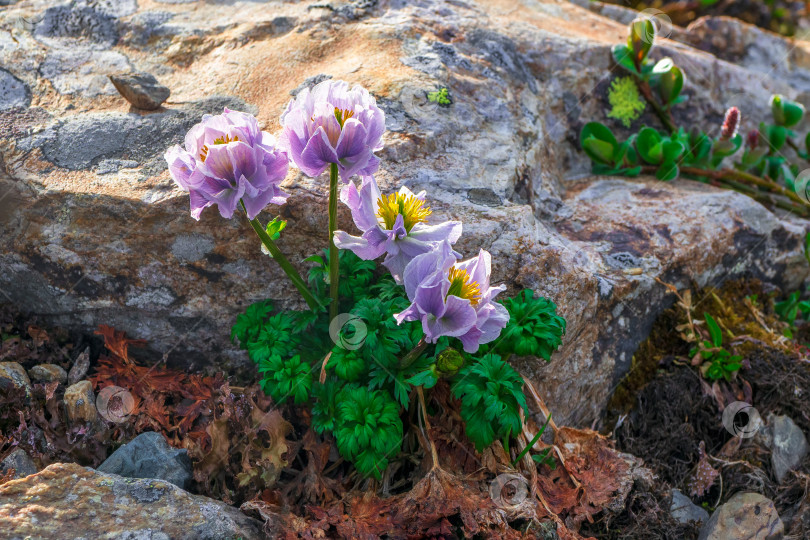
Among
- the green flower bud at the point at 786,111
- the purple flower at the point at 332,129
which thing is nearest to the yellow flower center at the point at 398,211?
the purple flower at the point at 332,129

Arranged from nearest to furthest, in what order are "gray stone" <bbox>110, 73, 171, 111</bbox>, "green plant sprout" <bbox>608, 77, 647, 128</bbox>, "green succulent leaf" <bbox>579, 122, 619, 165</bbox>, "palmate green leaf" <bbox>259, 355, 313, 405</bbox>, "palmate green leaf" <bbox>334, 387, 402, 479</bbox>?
"palmate green leaf" <bbox>334, 387, 402, 479</bbox> < "palmate green leaf" <bbox>259, 355, 313, 405</bbox> < "gray stone" <bbox>110, 73, 171, 111</bbox> < "green succulent leaf" <bbox>579, 122, 619, 165</bbox> < "green plant sprout" <bbox>608, 77, 647, 128</bbox>

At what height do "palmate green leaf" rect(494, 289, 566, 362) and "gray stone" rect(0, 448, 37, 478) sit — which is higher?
"palmate green leaf" rect(494, 289, 566, 362)

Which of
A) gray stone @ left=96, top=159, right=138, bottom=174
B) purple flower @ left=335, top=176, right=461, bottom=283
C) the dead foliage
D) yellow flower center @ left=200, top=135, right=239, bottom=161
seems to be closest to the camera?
yellow flower center @ left=200, top=135, right=239, bottom=161

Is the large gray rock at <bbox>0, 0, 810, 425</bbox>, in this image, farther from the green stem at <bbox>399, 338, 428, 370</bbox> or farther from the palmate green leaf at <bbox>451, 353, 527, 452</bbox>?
the green stem at <bbox>399, 338, 428, 370</bbox>

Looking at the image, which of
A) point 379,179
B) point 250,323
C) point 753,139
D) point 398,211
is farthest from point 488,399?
point 753,139

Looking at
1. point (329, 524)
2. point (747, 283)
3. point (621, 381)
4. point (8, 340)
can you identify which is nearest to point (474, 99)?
point (621, 381)

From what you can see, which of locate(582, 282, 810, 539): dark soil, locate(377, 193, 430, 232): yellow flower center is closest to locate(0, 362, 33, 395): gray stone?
locate(377, 193, 430, 232): yellow flower center

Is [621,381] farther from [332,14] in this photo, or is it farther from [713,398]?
[332,14]
